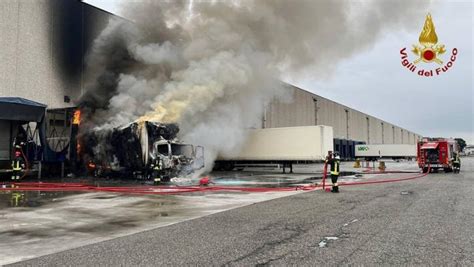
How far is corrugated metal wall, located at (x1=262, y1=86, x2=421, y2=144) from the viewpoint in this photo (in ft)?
154

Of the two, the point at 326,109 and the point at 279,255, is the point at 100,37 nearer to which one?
the point at 279,255

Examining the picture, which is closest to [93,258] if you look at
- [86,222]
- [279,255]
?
[279,255]

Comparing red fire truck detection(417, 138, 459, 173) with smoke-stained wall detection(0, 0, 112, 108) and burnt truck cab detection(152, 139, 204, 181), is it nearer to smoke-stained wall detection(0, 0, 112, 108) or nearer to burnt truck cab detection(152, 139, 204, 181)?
burnt truck cab detection(152, 139, 204, 181)

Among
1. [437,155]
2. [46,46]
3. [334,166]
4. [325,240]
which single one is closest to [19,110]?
[46,46]

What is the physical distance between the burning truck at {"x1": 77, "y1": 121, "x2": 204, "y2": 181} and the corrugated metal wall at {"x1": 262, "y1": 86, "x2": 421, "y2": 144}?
20678 mm

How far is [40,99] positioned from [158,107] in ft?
29.8

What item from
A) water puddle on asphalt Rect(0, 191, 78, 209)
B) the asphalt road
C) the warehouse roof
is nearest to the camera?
the asphalt road

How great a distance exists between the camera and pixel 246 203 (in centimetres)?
1010

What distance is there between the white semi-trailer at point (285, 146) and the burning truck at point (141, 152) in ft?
21.8

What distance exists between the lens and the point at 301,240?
19.1 ft

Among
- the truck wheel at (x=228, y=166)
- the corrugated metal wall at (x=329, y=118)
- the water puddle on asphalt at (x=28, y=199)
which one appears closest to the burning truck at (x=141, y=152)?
the water puddle on asphalt at (x=28, y=199)

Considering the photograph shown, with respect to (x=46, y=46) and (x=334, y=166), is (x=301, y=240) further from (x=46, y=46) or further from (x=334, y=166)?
(x=46, y=46)

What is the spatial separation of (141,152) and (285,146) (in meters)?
10.3

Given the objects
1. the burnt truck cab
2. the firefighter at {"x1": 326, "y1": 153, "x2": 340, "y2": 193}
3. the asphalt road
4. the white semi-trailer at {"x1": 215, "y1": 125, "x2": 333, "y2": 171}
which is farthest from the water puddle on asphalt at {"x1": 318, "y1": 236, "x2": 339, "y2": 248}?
the white semi-trailer at {"x1": 215, "y1": 125, "x2": 333, "y2": 171}
